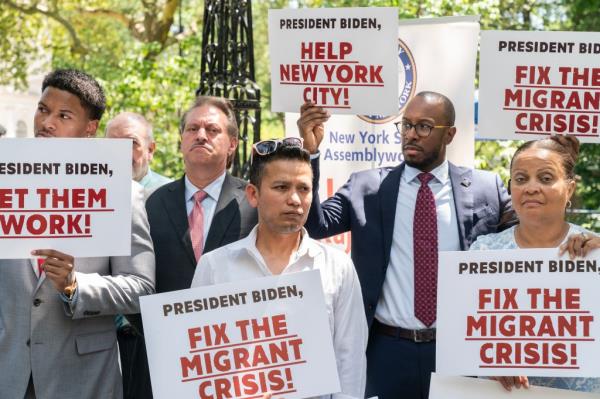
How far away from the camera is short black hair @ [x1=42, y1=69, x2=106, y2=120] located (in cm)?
452

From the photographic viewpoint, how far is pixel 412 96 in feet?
24.3

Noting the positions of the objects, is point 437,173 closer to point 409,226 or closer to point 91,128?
point 409,226

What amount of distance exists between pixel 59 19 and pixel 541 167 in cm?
1608

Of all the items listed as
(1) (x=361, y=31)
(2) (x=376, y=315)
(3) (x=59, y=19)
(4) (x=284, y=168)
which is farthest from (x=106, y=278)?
(3) (x=59, y=19)

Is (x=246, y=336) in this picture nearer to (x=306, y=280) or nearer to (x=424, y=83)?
(x=306, y=280)

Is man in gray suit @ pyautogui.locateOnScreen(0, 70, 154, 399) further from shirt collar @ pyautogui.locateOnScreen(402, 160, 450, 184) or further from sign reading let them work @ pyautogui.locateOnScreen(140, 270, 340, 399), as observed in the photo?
shirt collar @ pyautogui.locateOnScreen(402, 160, 450, 184)

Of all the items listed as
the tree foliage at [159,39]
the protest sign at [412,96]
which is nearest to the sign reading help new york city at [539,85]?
the protest sign at [412,96]

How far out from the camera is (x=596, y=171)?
16.7 meters

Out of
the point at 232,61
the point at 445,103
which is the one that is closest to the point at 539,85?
the point at 445,103

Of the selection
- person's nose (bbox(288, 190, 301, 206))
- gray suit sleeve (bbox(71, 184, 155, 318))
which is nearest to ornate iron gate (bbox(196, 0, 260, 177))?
gray suit sleeve (bbox(71, 184, 155, 318))

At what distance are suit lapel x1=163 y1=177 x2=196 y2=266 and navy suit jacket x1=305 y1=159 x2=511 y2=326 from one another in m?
0.56

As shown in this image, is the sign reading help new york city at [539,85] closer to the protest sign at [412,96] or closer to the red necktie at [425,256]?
the red necktie at [425,256]

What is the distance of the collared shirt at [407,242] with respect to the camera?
4.96 metres

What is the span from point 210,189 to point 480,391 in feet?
5.65
